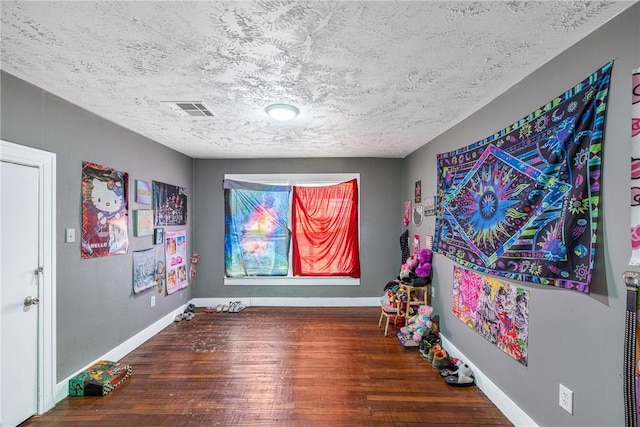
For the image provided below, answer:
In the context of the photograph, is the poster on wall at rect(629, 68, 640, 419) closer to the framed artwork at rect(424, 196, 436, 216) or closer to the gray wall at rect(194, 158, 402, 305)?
the framed artwork at rect(424, 196, 436, 216)

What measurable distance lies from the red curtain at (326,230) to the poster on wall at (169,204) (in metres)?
1.68

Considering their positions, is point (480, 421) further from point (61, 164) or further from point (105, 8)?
point (61, 164)

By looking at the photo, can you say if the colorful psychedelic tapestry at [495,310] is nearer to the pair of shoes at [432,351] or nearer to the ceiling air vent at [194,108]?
the pair of shoes at [432,351]

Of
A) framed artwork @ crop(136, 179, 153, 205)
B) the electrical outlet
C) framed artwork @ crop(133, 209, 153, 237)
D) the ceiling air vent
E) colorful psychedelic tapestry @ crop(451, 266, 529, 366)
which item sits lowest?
the electrical outlet

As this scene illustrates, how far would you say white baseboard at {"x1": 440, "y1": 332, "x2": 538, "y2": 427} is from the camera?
183 centimetres

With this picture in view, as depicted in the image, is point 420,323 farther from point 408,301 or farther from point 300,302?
point 300,302

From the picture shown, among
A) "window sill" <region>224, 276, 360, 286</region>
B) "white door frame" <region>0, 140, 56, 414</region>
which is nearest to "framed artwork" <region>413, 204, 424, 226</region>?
"window sill" <region>224, 276, 360, 286</region>

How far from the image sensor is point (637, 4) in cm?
120

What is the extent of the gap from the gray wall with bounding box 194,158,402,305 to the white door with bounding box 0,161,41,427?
243 cm

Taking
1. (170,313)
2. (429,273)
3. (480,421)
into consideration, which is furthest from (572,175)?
(170,313)

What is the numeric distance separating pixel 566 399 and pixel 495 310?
0.66 m

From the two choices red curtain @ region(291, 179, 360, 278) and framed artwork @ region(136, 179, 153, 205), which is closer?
framed artwork @ region(136, 179, 153, 205)

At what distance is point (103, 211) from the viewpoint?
8.48 ft

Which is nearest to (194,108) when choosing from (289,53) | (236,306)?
(289,53)
